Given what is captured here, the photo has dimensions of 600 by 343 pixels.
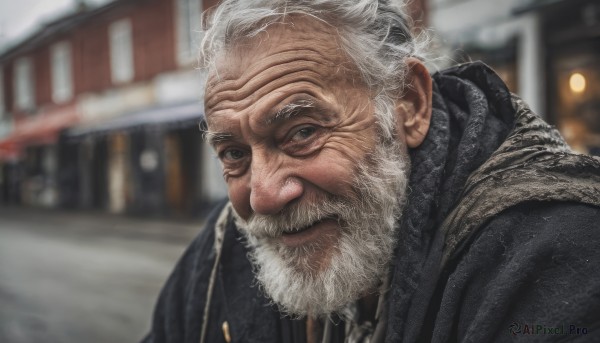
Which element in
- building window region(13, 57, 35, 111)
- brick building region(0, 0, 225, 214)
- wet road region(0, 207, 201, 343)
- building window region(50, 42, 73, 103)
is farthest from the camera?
building window region(13, 57, 35, 111)

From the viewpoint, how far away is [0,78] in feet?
93.9

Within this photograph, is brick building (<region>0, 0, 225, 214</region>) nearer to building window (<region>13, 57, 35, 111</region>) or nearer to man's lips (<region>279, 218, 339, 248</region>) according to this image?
building window (<region>13, 57, 35, 111</region>)

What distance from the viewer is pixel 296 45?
4.76ft

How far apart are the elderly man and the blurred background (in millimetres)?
409

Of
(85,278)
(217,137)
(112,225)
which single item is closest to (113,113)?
(112,225)

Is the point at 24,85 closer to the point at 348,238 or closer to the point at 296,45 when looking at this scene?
the point at 296,45

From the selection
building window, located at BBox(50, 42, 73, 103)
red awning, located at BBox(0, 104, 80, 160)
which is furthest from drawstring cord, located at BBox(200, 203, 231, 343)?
building window, located at BBox(50, 42, 73, 103)

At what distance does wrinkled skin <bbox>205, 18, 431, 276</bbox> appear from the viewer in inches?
56.2

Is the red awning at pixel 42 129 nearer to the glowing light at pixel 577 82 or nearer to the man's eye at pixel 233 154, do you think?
the glowing light at pixel 577 82

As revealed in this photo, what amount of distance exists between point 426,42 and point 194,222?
41.6ft

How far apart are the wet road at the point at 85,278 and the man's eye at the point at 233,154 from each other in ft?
12.5

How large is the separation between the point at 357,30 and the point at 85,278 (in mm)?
7366

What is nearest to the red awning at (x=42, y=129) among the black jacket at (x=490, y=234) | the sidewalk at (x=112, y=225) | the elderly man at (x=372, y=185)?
the sidewalk at (x=112, y=225)

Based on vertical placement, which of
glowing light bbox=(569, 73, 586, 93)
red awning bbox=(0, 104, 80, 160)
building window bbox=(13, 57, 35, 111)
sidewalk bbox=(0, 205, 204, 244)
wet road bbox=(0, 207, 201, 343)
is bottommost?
wet road bbox=(0, 207, 201, 343)
